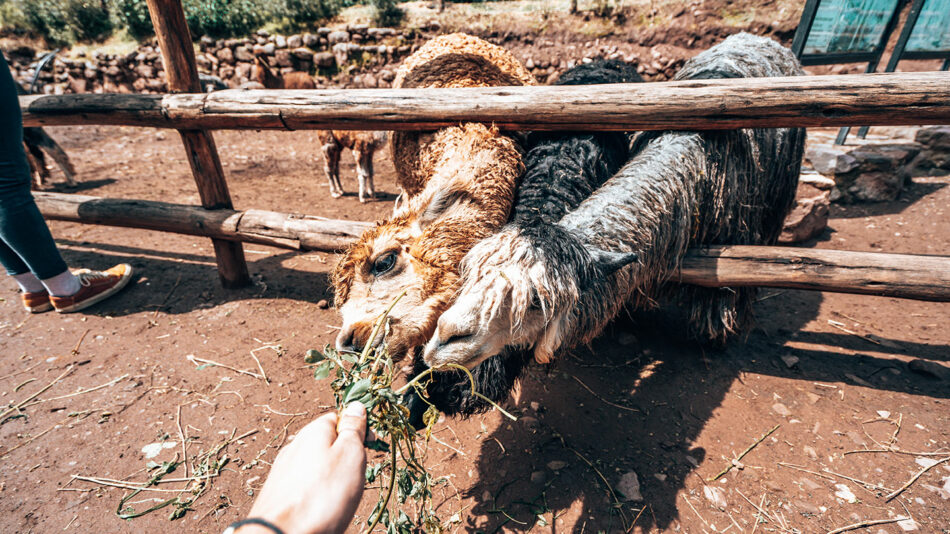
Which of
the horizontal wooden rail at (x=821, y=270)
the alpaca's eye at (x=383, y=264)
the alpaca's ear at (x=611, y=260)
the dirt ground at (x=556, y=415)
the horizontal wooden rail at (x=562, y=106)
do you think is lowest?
the dirt ground at (x=556, y=415)

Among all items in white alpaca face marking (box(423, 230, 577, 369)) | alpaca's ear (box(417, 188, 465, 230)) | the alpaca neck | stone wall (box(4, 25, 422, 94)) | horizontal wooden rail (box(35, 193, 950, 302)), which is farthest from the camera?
stone wall (box(4, 25, 422, 94))

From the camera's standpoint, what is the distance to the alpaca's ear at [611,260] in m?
1.97

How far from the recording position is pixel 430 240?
240 cm

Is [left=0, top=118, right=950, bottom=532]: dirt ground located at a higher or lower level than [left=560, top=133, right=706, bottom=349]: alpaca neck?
lower

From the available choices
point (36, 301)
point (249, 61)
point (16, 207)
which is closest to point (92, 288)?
point (36, 301)

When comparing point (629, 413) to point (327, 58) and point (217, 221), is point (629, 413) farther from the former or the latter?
point (327, 58)

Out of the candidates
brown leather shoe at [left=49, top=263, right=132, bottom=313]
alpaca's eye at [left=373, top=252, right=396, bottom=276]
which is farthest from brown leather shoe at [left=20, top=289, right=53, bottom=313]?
alpaca's eye at [left=373, top=252, right=396, bottom=276]

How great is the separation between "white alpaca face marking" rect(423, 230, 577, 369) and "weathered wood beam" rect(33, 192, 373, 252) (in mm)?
2029

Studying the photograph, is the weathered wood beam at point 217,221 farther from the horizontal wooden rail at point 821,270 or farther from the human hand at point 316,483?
the human hand at point 316,483

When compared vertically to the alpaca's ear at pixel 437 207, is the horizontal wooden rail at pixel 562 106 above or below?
above

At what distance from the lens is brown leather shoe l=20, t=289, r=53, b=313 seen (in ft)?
12.7

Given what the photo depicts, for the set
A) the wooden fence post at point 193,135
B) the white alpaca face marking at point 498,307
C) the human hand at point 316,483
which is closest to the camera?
the human hand at point 316,483

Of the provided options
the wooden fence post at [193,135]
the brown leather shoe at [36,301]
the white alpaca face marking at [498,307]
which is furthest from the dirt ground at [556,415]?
the white alpaca face marking at [498,307]

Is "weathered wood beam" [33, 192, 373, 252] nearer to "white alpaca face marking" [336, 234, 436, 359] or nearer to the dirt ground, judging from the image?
the dirt ground
